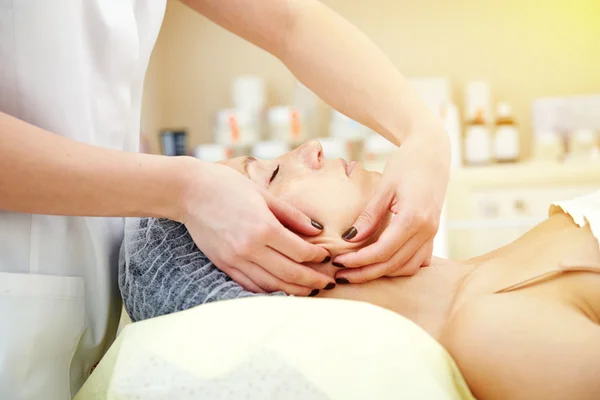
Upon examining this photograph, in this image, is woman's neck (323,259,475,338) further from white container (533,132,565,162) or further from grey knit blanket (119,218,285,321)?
white container (533,132,565,162)

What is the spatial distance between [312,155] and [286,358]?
45 cm

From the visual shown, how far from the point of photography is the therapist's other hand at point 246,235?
35.0 inches

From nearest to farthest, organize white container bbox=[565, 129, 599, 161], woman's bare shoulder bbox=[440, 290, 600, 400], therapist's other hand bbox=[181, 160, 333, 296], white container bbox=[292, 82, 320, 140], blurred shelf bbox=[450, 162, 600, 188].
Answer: woman's bare shoulder bbox=[440, 290, 600, 400], therapist's other hand bbox=[181, 160, 333, 296], blurred shelf bbox=[450, 162, 600, 188], white container bbox=[565, 129, 599, 161], white container bbox=[292, 82, 320, 140]

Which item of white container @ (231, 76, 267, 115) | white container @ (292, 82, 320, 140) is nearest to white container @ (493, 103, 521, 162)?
white container @ (292, 82, 320, 140)

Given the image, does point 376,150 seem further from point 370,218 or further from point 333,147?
point 370,218

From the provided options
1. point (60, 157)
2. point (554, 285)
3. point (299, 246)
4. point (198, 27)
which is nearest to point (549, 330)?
point (554, 285)

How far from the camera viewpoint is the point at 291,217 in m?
0.98

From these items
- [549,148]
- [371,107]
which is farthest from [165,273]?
[549,148]

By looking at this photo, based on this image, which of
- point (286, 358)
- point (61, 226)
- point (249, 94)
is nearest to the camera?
point (286, 358)

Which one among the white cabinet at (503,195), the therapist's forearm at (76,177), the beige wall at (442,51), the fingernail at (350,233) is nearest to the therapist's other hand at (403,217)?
the fingernail at (350,233)

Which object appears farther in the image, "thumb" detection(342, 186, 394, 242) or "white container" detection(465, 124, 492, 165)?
"white container" detection(465, 124, 492, 165)

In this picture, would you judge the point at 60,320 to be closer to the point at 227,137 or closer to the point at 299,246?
the point at 299,246

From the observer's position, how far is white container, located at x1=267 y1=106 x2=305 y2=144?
9.89ft

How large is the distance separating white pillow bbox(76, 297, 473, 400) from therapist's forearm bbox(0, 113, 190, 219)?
16 cm
